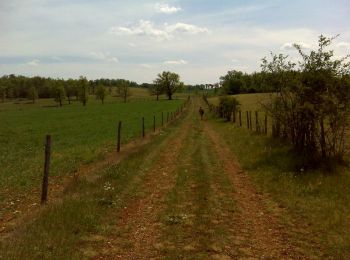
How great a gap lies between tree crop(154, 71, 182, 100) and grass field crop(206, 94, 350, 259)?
6068 inches

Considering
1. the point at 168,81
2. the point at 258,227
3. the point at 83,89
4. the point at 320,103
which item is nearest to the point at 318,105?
the point at 320,103

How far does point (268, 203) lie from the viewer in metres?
12.1

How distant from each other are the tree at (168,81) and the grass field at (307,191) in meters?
154

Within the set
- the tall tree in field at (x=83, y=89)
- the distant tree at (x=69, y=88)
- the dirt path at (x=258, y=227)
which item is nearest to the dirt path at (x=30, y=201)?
the dirt path at (x=258, y=227)

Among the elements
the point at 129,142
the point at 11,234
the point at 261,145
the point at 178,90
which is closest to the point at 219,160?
the point at 261,145

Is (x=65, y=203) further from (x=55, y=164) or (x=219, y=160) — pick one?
(x=219, y=160)

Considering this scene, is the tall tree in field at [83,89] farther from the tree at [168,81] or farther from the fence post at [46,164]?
the fence post at [46,164]

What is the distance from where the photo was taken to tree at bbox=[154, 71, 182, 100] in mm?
173500

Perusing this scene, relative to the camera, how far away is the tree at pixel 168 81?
569ft

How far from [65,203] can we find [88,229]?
6.86 ft

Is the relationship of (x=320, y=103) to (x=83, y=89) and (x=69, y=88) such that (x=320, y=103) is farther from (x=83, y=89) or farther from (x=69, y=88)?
(x=69, y=88)

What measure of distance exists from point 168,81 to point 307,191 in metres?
162

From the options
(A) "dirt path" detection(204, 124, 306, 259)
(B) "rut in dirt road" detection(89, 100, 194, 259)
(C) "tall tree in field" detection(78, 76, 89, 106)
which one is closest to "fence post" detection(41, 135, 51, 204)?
(B) "rut in dirt road" detection(89, 100, 194, 259)

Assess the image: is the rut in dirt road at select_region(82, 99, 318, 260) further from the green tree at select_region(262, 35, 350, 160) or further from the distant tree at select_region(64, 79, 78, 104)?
the distant tree at select_region(64, 79, 78, 104)
